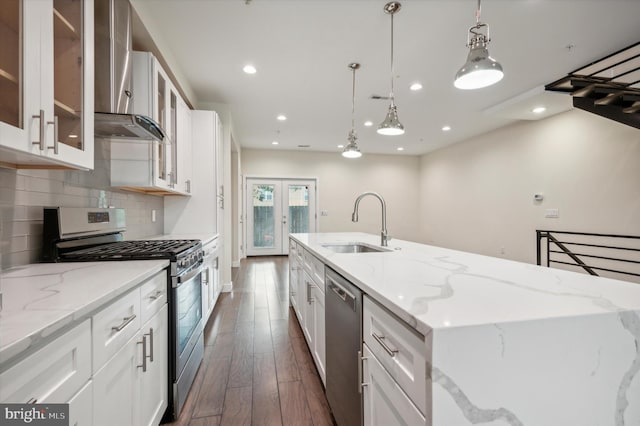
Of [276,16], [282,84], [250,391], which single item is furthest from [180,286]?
[282,84]

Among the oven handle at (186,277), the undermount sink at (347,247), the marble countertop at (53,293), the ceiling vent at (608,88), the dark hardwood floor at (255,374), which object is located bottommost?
the dark hardwood floor at (255,374)

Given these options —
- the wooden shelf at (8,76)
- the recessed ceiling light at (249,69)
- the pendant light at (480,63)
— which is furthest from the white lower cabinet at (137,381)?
the recessed ceiling light at (249,69)

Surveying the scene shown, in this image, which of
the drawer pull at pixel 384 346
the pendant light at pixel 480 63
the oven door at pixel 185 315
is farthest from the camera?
the oven door at pixel 185 315

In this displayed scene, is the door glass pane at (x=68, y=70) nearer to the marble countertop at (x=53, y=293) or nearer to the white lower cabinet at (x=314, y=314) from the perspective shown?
the marble countertop at (x=53, y=293)

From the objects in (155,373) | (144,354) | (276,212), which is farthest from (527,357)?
(276,212)

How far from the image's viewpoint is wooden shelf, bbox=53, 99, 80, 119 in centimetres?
114

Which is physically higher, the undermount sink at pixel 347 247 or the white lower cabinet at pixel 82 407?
the undermount sink at pixel 347 247

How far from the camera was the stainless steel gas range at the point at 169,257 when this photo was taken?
146 cm

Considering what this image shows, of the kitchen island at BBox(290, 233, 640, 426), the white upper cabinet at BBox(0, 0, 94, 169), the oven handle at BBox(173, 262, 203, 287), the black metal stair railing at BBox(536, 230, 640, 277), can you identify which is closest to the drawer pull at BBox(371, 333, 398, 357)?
the kitchen island at BBox(290, 233, 640, 426)

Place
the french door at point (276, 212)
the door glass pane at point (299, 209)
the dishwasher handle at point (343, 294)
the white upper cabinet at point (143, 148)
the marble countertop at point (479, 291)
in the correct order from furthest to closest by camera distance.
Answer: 1. the door glass pane at point (299, 209)
2. the french door at point (276, 212)
3. the white upper cabinet at point (143, 148)
4. the dishwasher handle at point (343, 294)
5. the marble countertop at point (479, 291)

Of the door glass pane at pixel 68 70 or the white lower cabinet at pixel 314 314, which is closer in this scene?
the door glass pane at pixel 68 70

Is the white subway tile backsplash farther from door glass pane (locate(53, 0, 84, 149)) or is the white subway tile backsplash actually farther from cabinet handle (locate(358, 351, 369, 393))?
cabinet handle (locate(358, 351, 369, 393))

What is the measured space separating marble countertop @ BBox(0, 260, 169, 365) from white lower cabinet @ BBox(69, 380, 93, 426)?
221 mm

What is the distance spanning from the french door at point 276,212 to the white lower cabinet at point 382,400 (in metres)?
6.47
